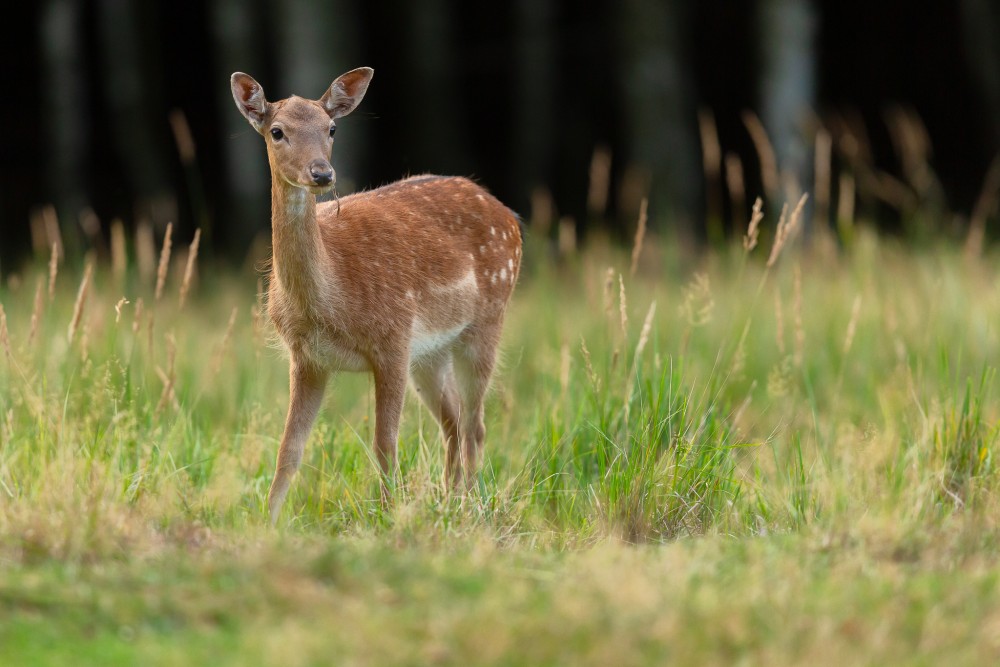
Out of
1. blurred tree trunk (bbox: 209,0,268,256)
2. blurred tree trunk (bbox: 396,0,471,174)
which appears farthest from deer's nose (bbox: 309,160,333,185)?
blurred tree trunk (bbox: 396,0,471,174)

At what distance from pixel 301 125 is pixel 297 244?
0.38 metres

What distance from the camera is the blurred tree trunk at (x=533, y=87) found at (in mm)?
15875

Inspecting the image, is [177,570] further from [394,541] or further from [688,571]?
[688,571]

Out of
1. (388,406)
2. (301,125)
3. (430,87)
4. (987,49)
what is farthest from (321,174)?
(987,49)

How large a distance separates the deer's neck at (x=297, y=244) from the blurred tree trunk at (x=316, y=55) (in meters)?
6.01

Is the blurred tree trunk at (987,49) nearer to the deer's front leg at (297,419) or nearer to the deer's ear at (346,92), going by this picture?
the deer's ear at (346,92)

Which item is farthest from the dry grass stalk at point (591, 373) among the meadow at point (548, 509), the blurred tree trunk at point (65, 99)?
the blurred tree trunk at point (65, 99)

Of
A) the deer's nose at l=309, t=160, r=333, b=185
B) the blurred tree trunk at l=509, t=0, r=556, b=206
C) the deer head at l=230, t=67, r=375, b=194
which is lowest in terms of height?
the blurred tree trunk at l=509, t=0, r=556, b=206

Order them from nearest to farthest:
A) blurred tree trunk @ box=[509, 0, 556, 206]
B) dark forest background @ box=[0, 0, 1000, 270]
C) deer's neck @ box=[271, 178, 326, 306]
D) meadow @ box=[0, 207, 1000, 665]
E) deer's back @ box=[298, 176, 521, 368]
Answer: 1. meadow @ box=[0, 207, 1000, 665]
2. deer's neck @ box=[271, 178, 326, 306]
3. deer's back @ box=[298, 176, 521, 368]
4. dark forest background @ box=[0, 0, 1000, 270]
5. blurred tree trunk @ box=[509, 0, 556, 206]

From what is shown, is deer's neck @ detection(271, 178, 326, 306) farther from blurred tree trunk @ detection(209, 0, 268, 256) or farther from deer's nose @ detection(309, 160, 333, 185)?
blurred tree trunk @ detection(209, 0, 268, 256)

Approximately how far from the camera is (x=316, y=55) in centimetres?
1099

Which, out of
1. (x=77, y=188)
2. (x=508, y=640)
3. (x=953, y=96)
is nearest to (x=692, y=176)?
(x=77, y=188)

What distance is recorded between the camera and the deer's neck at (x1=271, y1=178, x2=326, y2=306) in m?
4.66

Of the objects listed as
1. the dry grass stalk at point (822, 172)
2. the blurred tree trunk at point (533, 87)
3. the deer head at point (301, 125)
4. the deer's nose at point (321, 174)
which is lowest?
the blurred tree trunk at point (533, 87)
